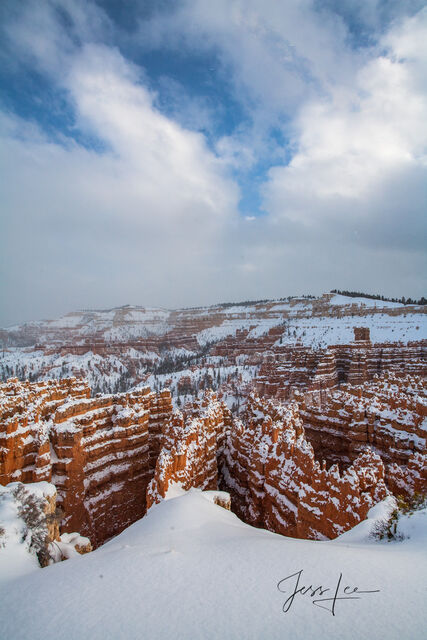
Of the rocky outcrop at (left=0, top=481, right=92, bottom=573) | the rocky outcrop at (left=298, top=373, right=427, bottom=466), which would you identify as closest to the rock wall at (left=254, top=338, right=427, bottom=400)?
the rocky outcrop at (left=298, top=373, right=427, bottom=466)

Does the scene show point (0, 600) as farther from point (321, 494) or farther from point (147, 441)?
point (147, 441)

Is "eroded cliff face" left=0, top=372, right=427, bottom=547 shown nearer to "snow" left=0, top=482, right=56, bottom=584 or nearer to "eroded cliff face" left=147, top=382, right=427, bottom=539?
→ "eroded cliff face" left=147, top=382, right=427, bottom=539

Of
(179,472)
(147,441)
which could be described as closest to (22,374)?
(147,441)

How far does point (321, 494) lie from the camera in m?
10.0

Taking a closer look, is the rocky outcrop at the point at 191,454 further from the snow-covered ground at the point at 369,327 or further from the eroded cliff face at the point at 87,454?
the snow-covered ground at the point at 369,327

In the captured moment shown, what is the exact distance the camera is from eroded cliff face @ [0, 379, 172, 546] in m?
14.8

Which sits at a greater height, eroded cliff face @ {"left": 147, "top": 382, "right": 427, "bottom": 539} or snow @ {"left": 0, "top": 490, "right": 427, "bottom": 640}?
snow @ {"left": 0, "top": 490, "right": 427, "bottom": 640}

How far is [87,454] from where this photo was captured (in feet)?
55.4

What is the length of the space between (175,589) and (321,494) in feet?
23.0

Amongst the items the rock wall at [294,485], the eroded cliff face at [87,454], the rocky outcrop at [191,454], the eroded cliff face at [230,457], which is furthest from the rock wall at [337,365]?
the rock wall at [294,485]
